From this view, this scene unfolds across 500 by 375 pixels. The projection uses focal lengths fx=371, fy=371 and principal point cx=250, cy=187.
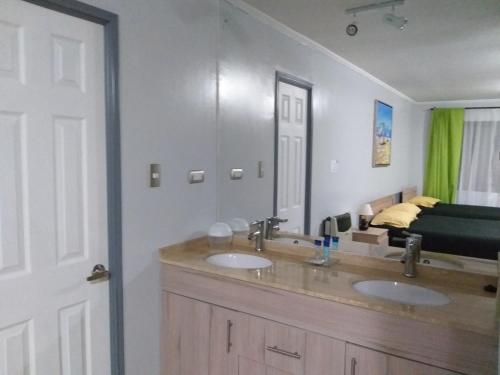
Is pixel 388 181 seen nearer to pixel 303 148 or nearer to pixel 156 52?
pixel 303 148

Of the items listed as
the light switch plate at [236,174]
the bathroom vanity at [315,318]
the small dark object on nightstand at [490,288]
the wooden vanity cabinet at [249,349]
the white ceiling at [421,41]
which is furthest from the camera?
the light switch plate at [236,174]

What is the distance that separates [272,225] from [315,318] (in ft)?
2.66

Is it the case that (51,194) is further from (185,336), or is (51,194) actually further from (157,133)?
(185,336)

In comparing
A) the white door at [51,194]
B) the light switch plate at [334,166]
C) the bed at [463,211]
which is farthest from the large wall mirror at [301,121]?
the white door at [51,194]

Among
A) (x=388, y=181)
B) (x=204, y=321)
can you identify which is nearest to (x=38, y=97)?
(x=204, y=321)

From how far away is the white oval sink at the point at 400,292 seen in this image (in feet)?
5.00

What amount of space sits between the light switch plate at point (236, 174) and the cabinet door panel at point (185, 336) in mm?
803

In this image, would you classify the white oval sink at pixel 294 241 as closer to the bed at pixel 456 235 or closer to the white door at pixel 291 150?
the white door at pixel 291 150

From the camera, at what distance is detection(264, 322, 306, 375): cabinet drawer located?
153 centimetres

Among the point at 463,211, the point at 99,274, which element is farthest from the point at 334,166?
the point at 99,274

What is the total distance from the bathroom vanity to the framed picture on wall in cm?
56

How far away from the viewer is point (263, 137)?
7.59ft

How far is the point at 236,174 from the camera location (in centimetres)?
233

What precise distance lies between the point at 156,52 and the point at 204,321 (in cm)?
133
